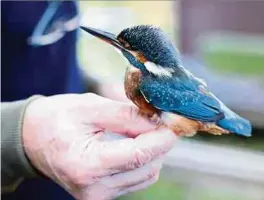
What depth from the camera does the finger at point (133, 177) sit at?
1.29 ft

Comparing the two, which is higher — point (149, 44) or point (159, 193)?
point (149, 44)

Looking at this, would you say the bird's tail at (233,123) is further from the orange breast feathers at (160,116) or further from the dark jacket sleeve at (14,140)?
the dark jacket sleeve at (14,140)

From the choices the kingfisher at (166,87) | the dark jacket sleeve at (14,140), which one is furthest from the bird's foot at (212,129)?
the dark jacket sleeve at (14,140)

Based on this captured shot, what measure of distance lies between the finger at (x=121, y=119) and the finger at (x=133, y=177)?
0.08ft

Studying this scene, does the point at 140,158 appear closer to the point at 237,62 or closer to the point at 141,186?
the point at 141,186

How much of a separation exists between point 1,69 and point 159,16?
139mm

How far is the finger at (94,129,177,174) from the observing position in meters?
0.37

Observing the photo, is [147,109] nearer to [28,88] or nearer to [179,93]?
[179,93]

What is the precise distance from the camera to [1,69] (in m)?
0.51

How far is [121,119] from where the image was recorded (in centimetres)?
39

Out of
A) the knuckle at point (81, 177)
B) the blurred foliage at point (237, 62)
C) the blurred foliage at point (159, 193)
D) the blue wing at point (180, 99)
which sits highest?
the blue wing at point (180, 99)

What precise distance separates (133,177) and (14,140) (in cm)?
10

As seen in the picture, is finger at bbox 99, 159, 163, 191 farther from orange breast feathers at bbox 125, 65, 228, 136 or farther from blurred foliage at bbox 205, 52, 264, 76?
blurred foliage at bbox 205, 52, 264, 76

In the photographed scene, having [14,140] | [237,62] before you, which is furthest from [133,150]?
[237,62]
